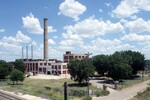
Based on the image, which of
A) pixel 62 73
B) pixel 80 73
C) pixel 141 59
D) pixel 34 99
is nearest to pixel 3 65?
pixel 62 73

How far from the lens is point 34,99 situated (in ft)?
202

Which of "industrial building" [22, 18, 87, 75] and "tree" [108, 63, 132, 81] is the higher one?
"industrial building" [22, 18, 87, 75]

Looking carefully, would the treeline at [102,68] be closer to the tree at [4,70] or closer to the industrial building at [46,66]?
the tree at [4,70]

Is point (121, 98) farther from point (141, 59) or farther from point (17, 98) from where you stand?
point (141, 59)

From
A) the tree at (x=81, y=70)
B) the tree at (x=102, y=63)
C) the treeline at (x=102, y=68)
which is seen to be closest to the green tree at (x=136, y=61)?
the treeline at (x=102, y=68)

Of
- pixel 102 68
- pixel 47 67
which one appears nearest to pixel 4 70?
pixel 102 68

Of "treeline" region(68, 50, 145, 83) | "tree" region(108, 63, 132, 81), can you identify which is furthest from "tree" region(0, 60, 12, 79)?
"tree" region(108, 63, 132, 81)

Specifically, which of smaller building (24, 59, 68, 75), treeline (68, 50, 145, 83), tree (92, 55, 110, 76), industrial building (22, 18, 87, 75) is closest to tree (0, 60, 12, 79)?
smaller building (24, 59, 68, 75)

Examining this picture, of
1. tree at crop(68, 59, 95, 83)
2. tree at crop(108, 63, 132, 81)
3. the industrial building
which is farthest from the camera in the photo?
the industrial building

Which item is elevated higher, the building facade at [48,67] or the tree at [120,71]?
the building facade at [48,67]

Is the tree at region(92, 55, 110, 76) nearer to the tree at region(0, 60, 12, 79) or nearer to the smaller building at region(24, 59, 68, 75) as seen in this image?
the smaller building at region(24, 59, 68, 75)

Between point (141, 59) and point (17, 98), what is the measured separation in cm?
6913

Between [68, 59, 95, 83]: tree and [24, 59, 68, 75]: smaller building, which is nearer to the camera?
[68, 59, 95, 83]: tree

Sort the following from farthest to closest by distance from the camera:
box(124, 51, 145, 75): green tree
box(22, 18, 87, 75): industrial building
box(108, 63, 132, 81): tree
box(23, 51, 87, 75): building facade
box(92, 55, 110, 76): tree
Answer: box(22, 18, 87, 75): industrial building → box(23, 51, 87, 75): building facade → box(124, 51, 145, 75): green tree → box(92, 55, 110, 76): tree → box(108, 63, 132, 81): tree
